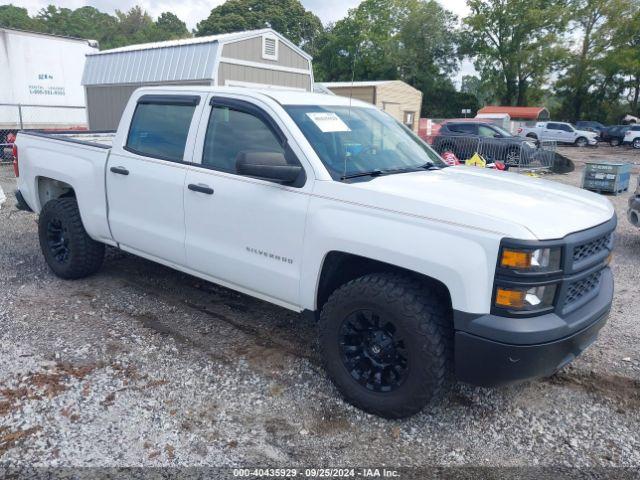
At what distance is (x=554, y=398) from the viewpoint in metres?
3.48

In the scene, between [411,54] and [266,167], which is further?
[411,54]

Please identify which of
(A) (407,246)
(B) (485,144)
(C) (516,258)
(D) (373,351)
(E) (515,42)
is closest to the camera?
(C) (516,258)

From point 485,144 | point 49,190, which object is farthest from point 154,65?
point 49,190

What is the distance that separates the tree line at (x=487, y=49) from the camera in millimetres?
48031

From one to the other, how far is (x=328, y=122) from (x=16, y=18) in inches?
3236

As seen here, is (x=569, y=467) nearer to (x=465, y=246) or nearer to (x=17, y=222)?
(x=465, y=246)

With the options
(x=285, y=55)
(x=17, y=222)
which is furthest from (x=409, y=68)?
(x=17, y=222)

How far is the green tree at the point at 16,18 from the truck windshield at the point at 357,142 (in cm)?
7536

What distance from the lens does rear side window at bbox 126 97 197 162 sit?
4098 mm

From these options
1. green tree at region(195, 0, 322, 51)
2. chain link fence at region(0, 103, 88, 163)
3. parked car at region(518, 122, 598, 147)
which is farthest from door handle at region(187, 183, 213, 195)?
green tree at region(195, 0, 322, 51)

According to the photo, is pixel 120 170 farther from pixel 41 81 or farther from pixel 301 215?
pixel 41 81

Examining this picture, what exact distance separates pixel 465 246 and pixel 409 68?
55.5 metres

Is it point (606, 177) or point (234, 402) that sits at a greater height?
point (606, 177)

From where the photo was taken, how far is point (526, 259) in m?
2.61
